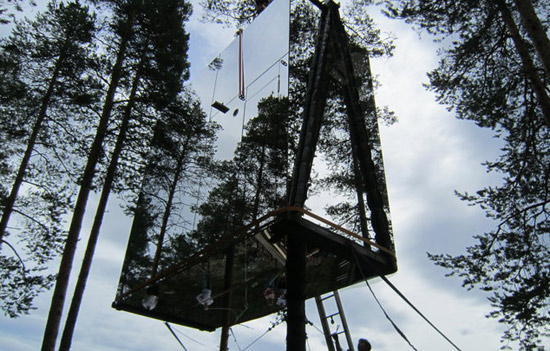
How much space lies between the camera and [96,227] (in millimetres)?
9477

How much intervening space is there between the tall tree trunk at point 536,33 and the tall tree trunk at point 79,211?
32.2 feet

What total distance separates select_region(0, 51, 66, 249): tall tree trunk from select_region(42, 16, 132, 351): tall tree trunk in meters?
1.70

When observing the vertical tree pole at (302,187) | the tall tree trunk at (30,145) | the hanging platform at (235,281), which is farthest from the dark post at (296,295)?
the tall tree trunk at (30,145)

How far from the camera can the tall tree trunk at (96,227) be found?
796 centimetres

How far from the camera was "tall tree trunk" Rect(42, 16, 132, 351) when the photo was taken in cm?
779

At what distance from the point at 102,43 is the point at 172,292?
26.0ft

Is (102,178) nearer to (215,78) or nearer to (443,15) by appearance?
(215,78)

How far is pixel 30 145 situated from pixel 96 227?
3.98 m

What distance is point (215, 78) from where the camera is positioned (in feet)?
33.3

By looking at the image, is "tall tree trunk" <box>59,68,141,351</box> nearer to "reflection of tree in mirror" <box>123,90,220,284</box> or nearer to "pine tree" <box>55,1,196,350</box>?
"pine tree" <box>55,1,196,350</box>

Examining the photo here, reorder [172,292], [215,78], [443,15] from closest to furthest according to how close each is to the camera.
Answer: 1. [172,292]
2. [443,15]
3. [215,78]

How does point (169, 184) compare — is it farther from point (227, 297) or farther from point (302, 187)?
point (302, 187)

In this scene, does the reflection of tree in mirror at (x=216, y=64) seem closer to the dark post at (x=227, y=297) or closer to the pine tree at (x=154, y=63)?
the pine tree at (x=154, y=63)

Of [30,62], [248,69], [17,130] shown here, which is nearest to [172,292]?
[248,69]
